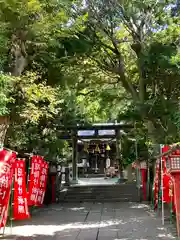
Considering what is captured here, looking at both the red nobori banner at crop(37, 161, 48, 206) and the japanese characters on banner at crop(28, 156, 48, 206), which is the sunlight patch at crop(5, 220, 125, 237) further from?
the red nobori banner at crop(37, 161, 48, 206)

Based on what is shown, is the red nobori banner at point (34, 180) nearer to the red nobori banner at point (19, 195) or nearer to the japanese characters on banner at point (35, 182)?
the japanese characters on banner at point (35, 182)

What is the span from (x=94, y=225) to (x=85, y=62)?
729 centimetres

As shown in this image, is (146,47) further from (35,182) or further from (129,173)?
(129,173)

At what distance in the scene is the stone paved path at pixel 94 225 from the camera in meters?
7.87

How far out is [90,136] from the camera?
71.8 feet

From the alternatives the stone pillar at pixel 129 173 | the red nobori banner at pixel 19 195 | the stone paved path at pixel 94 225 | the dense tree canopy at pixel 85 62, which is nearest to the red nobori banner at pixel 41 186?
the stone paved path at pixel 94 225

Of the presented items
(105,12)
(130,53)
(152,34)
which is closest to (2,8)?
(105,12)

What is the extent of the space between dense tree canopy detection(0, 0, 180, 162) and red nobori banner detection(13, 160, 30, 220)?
1425mm

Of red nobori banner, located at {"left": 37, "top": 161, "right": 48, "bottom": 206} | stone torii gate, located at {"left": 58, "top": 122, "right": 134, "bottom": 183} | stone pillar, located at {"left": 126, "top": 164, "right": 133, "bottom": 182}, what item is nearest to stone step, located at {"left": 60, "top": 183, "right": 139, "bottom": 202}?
stone pillar, located at {"left": 126, "top": 164, "right": 133, "bottom": 182}

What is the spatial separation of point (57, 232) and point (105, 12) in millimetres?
8209

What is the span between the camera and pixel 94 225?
30.6ft

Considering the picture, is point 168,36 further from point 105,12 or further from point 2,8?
point 2,8

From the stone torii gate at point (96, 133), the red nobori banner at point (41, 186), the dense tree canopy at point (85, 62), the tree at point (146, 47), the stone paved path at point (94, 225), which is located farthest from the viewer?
the stone torii gate at point (96, 133)

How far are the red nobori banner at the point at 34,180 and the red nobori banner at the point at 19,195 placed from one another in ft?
5.19
